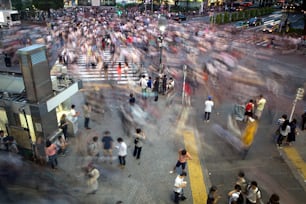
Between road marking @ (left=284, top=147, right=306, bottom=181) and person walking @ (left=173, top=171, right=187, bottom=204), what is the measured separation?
4620mm

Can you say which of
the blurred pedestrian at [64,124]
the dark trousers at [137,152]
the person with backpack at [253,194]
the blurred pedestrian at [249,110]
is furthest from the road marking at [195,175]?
the blurred pedestrian at [64,124]

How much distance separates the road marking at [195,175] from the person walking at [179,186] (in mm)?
485

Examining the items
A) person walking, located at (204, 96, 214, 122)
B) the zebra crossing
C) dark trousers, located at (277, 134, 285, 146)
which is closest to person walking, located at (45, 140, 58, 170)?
person walking, located at (204, 96, 214, 122)

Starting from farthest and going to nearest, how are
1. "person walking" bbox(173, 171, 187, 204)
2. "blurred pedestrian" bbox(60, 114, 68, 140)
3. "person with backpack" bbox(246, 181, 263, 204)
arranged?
1. "blurred pedestrian" bbox(60, 114, 68, 140)
2. "person walking" bbox(173, 171, 187, 204)
3. "person with backpack" bbox(246, 181, 263, 204)

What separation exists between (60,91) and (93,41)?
19.4 meters

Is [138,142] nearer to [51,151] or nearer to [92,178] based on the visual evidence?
[92,178]

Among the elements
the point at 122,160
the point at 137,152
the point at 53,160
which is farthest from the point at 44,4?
the point at 122,160

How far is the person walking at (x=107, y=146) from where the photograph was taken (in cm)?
933

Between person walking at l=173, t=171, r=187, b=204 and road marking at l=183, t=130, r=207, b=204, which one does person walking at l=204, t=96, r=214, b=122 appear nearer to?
road marking at l=183, t=130, r=207, b=204

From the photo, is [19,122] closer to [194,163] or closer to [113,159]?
[113,159]

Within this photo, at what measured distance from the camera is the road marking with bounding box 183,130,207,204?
26.7 ft

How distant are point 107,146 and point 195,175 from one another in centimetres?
336

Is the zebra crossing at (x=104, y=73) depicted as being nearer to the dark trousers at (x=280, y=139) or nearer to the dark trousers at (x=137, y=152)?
the dark trousers at (x=137, y=152)

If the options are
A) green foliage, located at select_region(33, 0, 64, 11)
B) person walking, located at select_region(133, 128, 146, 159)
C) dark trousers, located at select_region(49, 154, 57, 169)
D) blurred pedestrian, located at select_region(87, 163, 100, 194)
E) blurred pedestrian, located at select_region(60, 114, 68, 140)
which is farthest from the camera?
green foliage, located at select_region(33, 0, 64, 11)
